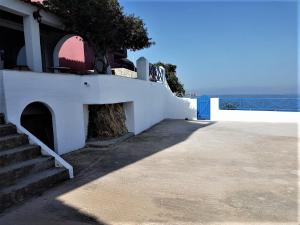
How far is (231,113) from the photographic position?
15.6 metres

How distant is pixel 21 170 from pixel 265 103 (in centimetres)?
1389

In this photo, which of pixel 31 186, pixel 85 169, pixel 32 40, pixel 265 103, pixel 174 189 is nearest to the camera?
pixel 31 186

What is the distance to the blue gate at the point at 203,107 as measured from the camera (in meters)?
16.5

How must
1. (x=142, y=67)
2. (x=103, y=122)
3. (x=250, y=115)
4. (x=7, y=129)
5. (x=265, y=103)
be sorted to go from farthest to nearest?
1. (x=265, y=103)
2. (x=250, y=115)
3. (x=142, y=67)
4. (x=103, y=122)
5. (x=7, y=129)

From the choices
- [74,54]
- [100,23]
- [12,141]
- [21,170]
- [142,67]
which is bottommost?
[21,170]

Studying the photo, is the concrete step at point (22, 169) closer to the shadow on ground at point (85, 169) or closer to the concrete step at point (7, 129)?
the shadow on ground at point (85, 169)

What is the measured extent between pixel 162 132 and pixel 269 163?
5.39 m

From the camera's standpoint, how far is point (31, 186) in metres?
4.38

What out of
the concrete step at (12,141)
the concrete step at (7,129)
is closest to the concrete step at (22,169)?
the concrete step at (12,141)

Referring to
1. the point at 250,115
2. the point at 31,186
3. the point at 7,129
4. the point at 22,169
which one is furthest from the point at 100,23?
the point at 250,115

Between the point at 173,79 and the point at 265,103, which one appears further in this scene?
the point at 173,79

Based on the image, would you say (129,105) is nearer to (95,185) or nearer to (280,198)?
(95,185)

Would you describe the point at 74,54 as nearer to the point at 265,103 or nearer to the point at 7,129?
the point at 7,129

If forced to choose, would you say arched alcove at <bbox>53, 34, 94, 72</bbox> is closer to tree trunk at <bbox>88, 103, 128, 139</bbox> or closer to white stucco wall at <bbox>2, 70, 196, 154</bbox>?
white stucco wall at <bbox>2, 70, 196, 154</bbox>
